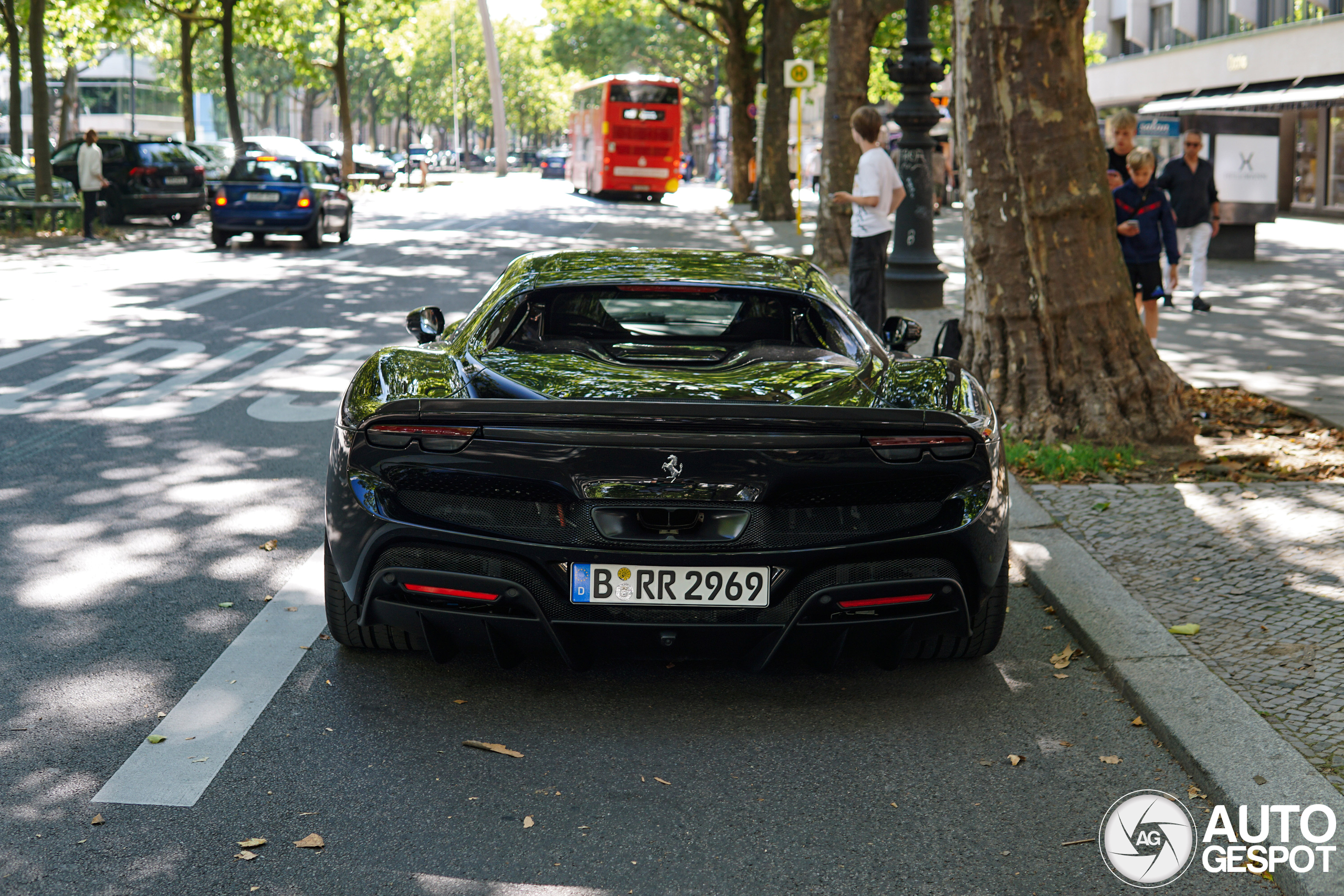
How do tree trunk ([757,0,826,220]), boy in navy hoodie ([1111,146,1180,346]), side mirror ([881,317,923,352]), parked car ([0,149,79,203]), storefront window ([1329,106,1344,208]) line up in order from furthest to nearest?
storefront window ([1329,106,1344,208])
tree trunk ([757,0,826,220])
parked car ([0,149,79,203])
boy in navy hoodie ([1111,146,1180,346])
side mirror ([881,317,923,352])

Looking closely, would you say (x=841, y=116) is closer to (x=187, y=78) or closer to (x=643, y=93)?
(x=643, y=93)

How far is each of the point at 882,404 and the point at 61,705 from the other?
2.42 m

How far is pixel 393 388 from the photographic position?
4.27 meters

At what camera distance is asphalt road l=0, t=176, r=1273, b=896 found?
127 inches

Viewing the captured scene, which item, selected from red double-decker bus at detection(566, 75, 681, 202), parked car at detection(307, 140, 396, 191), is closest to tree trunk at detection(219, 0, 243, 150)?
red double-decker bus at detection(566, 75, 681, 202)

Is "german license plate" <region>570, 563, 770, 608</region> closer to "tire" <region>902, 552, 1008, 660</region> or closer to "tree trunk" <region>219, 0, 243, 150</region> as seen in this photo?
"tire" <region>902, 552, 1008, 660</region>

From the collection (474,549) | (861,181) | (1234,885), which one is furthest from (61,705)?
(861,181)

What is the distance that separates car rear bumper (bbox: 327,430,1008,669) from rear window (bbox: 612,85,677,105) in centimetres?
3940

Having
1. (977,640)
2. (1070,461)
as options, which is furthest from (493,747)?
(1070,461)

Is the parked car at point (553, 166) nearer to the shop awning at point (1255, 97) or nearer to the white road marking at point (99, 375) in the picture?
the shop awning at point (1255, 97)

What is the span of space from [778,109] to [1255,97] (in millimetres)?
12719

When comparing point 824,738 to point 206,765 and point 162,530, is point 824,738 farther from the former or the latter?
point 162,530

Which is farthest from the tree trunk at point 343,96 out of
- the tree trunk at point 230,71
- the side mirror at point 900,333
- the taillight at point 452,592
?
the taillight at point 452,592

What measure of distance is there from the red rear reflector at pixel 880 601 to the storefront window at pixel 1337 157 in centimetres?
3529
